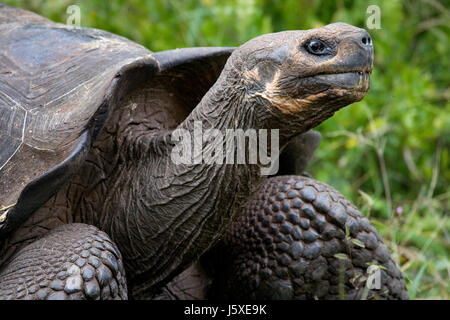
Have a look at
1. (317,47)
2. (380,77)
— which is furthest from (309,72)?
(380,77)

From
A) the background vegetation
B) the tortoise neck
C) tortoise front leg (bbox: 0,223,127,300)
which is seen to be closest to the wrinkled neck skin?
the tortoise neck

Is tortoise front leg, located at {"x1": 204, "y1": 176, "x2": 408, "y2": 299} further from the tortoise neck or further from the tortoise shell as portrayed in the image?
the tortoise shell

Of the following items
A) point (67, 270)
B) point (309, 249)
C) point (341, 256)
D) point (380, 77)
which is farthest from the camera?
point (380, 77)

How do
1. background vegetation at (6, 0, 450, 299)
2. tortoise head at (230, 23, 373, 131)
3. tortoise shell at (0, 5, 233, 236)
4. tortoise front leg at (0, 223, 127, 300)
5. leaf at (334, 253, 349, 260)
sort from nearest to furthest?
tortoise head at (230, 23, 373, 131) < tortoise front leg at (0, 223, 127, 300) < tortoise shell at (0, 5, 233, 236) < leaf at (334, 253, 349, 260) < background vegetation at (6, 0, 450, 299)

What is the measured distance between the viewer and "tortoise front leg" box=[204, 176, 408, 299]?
2.59m

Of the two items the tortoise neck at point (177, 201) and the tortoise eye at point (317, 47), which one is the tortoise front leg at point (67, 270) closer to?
the tortoise neck at point (177, 201)

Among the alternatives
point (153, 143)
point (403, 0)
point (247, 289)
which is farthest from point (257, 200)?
point (403, 0)

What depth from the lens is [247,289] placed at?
8.93ft

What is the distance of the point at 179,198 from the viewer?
2.26 m

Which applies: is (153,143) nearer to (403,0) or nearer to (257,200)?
(257,200)

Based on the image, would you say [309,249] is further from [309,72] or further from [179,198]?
[309,72]

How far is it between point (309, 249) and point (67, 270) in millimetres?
1019

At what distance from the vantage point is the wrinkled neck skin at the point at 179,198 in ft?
7.04

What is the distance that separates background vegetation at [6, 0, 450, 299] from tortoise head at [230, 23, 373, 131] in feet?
6.54
